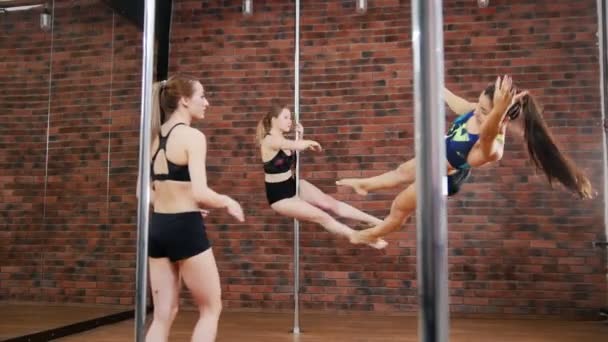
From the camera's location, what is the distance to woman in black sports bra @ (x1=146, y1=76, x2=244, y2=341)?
2.34 metres

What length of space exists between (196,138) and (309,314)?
2429 mm

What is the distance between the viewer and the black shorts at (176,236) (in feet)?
7.62

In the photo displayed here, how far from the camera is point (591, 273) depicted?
4.24 meters

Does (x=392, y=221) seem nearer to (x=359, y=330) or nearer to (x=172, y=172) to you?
(x=359, y=330)

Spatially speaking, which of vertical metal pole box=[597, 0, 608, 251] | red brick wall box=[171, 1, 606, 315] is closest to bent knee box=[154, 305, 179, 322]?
red brick wall box=[171, 1, 606, 315]

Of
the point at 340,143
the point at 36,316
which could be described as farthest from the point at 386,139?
the point at 36,316

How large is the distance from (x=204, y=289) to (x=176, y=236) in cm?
27

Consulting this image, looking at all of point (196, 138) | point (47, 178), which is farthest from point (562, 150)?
point (47, 178)

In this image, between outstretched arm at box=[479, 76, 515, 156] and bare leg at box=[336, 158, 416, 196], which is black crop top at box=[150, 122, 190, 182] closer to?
bare leg at box=[336, 158, 416, 196]

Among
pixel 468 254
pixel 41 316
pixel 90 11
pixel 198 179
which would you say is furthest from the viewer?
pixel 468 254

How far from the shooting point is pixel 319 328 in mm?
3959

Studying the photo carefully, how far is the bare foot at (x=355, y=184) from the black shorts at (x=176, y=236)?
6.36 ft

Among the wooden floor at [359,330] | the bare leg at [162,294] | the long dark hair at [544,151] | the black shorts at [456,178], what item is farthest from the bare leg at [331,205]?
the bare leg at [162,294]

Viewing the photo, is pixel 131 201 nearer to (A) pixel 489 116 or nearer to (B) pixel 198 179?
(B) pixel 198 179
